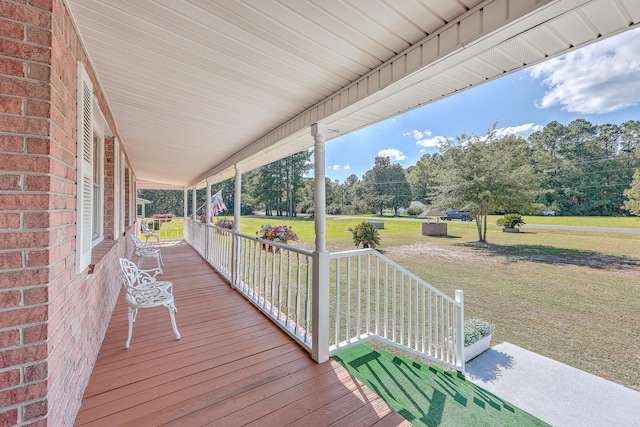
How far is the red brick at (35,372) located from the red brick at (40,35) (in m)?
1.37

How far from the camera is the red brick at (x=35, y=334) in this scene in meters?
1.06

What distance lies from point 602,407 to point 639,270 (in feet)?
A: 27.9

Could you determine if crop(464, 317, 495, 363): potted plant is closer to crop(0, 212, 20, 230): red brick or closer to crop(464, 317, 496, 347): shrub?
crop(464, 317, 496, 347): shrub

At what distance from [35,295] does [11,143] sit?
63 centimetres

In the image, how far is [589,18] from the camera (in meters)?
1.21

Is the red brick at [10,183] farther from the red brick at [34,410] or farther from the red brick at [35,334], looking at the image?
the red brick at [34,410]

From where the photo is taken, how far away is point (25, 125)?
108 centimetres

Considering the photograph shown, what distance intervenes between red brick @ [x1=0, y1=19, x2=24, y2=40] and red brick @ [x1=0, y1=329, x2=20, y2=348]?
1182mm

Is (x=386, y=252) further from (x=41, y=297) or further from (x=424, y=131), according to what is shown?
(x=424, y=131)

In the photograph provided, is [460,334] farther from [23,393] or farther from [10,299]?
[10,299]

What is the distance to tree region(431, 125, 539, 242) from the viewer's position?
12297 mm

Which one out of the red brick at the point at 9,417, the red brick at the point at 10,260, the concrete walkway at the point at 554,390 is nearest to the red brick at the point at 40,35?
the red brick at the point at 10,260

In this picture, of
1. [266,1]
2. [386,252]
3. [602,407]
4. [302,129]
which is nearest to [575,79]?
[386,252]

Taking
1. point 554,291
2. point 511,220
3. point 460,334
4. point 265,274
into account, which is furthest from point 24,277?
point 511,220
